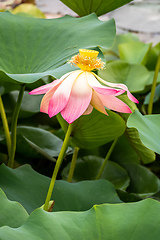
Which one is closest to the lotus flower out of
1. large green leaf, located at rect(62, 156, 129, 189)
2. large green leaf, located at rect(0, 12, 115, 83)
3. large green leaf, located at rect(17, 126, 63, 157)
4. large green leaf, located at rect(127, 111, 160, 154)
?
large green leaf, located at rect(127, 111, 160, 154)

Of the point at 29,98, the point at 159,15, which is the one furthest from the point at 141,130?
the point at 159,15

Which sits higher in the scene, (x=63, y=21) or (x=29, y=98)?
(x=63, y=21)

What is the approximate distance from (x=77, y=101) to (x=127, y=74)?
0.77 m

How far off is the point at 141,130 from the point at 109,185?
0.73 feet

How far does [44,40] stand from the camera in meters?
0.88

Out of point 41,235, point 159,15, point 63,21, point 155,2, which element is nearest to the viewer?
point 41,235

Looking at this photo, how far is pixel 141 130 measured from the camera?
2.11 ft

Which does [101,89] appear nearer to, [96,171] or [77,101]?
[77,101]

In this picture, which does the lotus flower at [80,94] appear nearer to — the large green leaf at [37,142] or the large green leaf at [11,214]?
the large green leaf at [11,214]

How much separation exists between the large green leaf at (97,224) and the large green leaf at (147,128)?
0.11m

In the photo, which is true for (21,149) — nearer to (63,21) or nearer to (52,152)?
(52,152)

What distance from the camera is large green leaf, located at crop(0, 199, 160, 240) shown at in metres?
0.50

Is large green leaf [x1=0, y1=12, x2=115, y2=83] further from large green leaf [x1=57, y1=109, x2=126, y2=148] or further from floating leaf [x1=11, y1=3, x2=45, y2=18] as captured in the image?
floating leaf [x1=11, y1=3, x2=45, y2=18]

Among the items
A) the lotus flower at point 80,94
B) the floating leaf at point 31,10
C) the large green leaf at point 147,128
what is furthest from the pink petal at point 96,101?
the floating leaf at point 31,10
